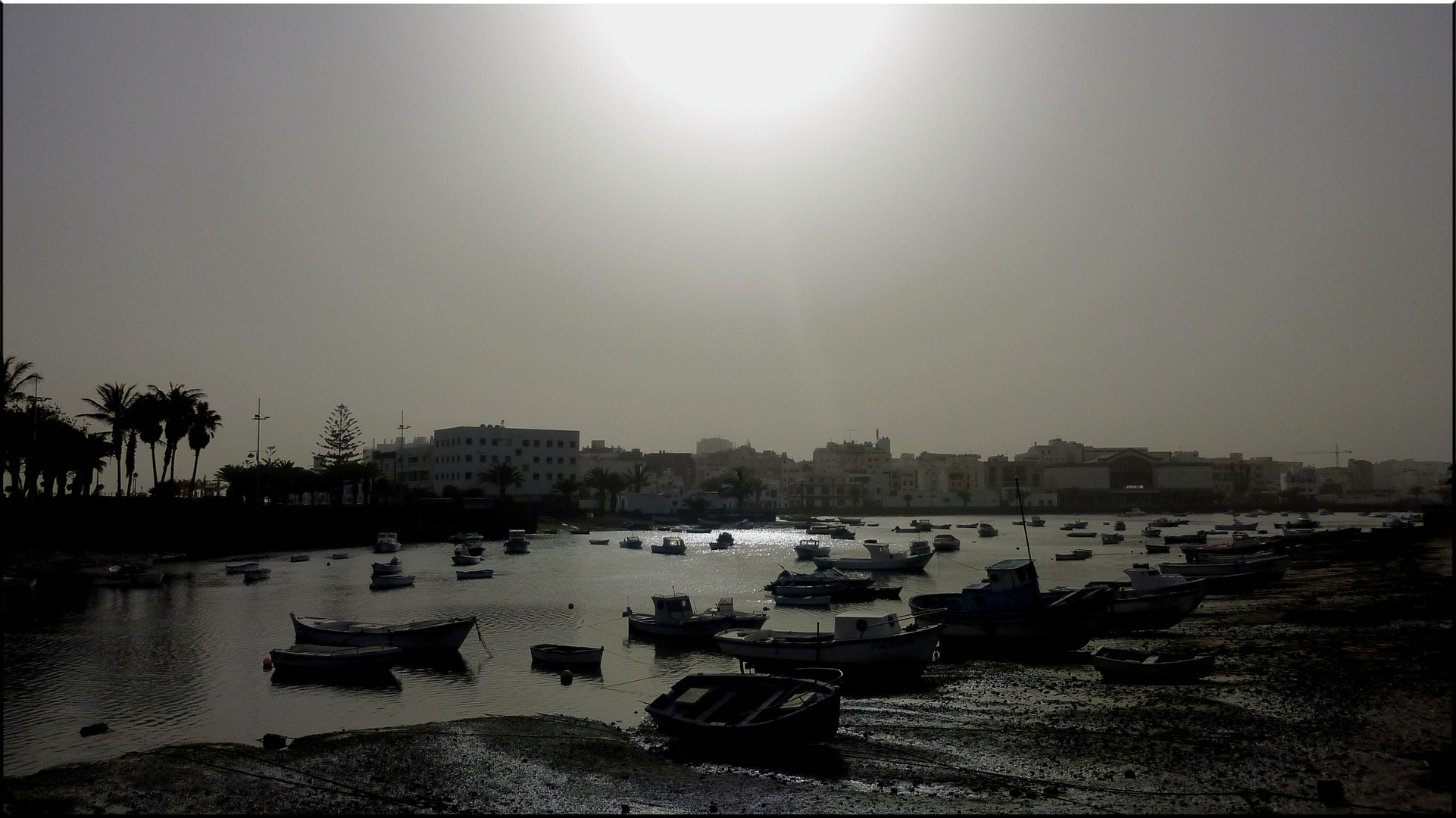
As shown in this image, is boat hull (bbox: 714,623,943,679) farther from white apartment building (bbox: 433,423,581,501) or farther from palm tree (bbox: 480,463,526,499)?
white apartment building (bbox: 433,423,581,501)

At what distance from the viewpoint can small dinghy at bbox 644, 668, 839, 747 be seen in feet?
62.5

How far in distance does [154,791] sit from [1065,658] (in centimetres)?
2570

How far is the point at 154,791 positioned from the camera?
54.9 ft

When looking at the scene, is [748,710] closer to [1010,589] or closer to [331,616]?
[1010,589]

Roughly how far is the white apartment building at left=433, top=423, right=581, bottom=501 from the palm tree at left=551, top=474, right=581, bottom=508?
31.3 inches

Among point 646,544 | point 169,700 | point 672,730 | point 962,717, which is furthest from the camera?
point 646,544

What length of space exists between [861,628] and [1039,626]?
737 cm

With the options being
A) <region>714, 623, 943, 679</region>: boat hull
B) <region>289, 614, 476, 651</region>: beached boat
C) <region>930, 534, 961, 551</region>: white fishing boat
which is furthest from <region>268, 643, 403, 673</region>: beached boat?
<region>930, 534, 961, 551</region>: white fishing boat

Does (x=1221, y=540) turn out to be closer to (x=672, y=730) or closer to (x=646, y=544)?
(x=646, y=544)

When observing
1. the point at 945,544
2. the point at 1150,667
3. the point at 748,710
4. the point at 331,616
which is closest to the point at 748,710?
the point at 748,710

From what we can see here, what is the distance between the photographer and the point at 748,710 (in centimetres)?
2031

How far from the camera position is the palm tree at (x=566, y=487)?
479 ft

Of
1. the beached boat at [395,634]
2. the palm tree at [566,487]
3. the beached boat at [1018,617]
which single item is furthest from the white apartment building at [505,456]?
the beached boat at [1018,617]

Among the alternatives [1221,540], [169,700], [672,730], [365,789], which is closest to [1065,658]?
[672,730]
